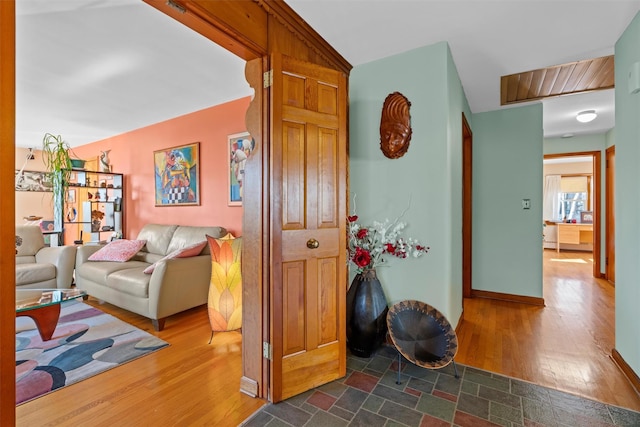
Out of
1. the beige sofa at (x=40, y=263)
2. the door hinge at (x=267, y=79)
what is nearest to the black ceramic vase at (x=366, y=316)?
the door hinge at (x=267, y=79)

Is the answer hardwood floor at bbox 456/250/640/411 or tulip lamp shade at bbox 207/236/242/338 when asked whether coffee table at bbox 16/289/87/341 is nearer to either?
tulip lamp shade at bbox 207/236/242/338

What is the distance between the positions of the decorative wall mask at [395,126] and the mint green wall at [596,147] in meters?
4.31

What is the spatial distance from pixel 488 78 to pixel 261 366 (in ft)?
10.2

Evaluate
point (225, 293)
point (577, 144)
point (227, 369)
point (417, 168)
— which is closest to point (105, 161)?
point (225, 293)

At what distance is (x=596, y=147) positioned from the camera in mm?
4820

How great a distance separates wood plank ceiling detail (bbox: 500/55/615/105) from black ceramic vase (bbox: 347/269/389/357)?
239cm

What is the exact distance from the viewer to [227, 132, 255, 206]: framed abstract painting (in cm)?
344

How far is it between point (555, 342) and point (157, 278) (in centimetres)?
353

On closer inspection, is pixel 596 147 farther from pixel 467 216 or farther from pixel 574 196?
pixel 574 196

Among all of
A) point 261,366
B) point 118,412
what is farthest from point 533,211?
point 118,412

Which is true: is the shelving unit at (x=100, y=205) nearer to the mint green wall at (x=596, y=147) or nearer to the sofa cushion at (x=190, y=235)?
the sofa cushion at (x=190, y=235)

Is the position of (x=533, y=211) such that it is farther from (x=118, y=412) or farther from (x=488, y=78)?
(x=118, y=412)

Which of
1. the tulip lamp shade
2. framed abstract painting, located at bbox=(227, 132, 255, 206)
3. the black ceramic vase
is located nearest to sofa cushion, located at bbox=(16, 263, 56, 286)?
framed abstract painting, located at bbox=(227, 132, 255, 206)

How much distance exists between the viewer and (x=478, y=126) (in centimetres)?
378
